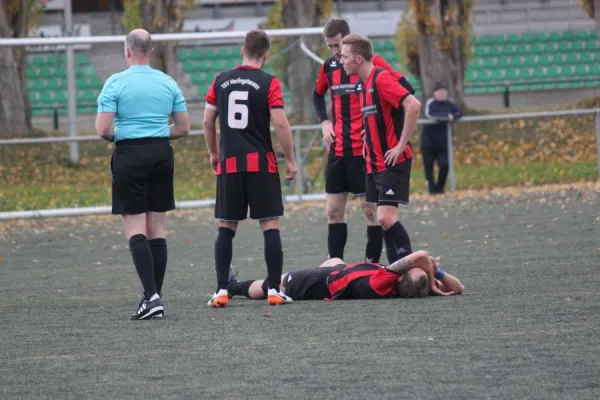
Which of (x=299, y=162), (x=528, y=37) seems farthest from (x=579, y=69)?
(x=299, y=162)

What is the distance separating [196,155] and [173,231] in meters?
3.46

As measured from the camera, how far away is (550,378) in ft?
16.9

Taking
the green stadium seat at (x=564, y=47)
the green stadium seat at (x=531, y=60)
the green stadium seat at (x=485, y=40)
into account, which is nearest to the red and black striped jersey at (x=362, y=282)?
the green stadium seat at (x=531, y=60)

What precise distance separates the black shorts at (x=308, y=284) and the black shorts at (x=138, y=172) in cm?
116

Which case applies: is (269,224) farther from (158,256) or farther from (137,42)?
(137,42)

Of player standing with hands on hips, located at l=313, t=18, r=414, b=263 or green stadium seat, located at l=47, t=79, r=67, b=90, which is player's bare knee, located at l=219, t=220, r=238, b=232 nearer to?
player standing with hands on hips, located at l=313, t=18, r=414, b=263

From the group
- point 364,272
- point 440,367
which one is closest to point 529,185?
point 364,272

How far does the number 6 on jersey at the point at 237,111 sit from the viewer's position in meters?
8.01

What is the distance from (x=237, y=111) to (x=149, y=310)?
1424mm

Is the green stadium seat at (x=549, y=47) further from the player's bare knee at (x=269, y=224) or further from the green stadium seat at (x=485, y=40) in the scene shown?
the player's bare knee at (x=269, y=224)

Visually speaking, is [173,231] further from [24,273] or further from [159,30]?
[159,30]

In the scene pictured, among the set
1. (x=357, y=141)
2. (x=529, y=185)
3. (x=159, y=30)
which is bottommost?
(x=529, y=185)

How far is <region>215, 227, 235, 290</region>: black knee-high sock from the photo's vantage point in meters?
8.13

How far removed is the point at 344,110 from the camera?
969 centimetres
